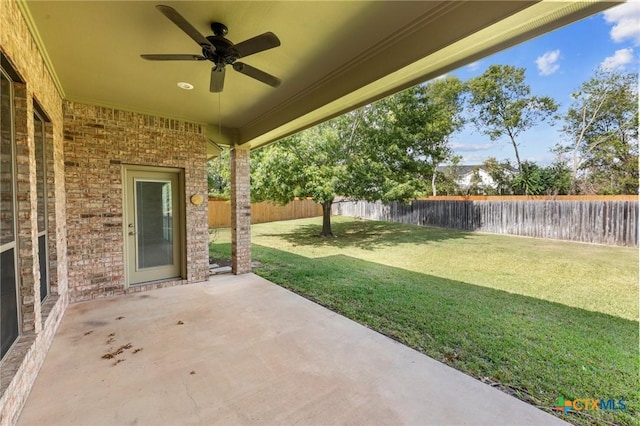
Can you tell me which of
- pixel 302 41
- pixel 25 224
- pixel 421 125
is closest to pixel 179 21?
pixel 302 41

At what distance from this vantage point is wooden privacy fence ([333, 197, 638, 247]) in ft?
24.5

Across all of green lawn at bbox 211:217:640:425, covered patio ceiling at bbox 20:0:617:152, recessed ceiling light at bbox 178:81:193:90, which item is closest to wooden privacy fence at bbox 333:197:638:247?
green lawn at bbox 211:217:640:425

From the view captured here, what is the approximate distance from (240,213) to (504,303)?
477 centimetres

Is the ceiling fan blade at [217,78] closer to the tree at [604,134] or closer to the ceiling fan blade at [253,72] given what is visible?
the ceiling fan blade at [253,72]

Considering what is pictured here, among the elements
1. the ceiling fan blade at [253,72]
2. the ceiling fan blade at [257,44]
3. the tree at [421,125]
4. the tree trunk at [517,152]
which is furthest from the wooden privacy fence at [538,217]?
the ceiling fan blade at [257,44]

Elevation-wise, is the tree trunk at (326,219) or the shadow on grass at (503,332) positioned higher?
the tree trunk at (326,219)

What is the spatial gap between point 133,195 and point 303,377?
4066 millimetres

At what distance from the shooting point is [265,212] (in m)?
16.2

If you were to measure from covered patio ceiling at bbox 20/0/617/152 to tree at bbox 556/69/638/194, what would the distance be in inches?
501

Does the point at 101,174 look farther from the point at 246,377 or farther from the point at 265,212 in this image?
the point at 265,212

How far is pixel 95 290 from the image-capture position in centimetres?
425

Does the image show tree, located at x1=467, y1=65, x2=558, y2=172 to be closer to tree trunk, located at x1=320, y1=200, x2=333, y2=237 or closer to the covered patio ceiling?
tree trunk, located at x1=320, y1=200, x2=333, y2=237

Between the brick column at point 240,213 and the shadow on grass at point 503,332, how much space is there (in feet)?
2.27

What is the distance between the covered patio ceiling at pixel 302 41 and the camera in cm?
208
